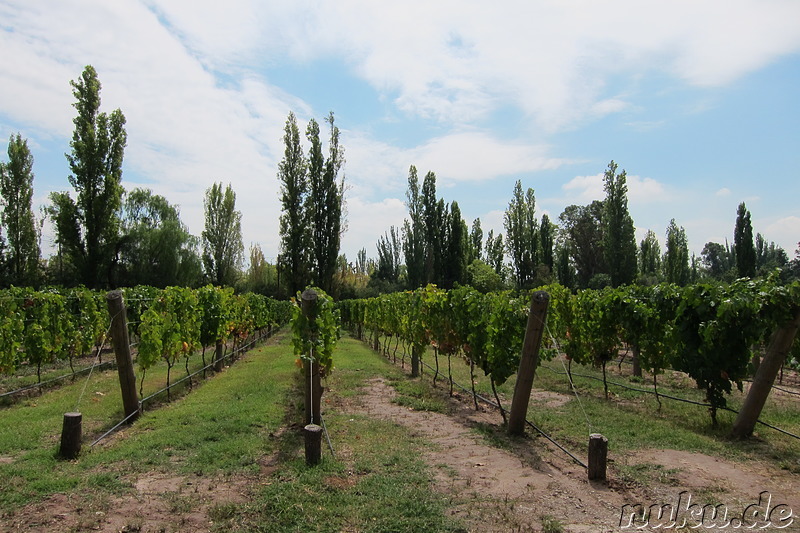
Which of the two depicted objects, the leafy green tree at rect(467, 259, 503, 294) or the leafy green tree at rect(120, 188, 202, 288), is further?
the leafy green tree at rect(467, 259, 503, 294)

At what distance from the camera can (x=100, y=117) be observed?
28.3 m

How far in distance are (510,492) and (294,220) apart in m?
36.4

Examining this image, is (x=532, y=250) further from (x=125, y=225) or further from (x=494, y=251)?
(x=125, y=225)

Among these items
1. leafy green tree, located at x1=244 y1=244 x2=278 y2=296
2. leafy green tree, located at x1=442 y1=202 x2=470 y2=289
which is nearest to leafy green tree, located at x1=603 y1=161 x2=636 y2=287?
leafy green tree, located at x1=442 y1=202 x2=470 y2=289

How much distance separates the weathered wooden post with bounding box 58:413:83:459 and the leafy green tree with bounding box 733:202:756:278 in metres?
46.9

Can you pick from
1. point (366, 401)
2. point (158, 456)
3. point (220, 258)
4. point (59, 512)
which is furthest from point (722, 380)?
point (220, 258)

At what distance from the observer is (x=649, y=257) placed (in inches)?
2239

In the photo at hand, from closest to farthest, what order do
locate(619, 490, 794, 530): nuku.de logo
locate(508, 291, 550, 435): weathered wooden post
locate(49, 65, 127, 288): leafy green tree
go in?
locate(619, 490, 794, 530): nuku.de logo, locate(508, 291, 550, 435): weathered wooden post, locate(49, 65, 127, 288): leafy green tree

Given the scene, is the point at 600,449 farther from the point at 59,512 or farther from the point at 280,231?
the point at 280,231

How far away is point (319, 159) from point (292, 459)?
37.5m

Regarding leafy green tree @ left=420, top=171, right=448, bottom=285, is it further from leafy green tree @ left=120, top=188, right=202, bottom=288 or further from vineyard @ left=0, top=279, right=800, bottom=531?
vineyard @ left=0, top=279, right=800, bottom=531

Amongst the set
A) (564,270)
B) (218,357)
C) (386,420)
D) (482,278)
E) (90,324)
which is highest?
(564,270)

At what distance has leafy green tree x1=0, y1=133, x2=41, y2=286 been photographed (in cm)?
3350

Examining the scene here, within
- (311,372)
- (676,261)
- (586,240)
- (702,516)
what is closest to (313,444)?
(311,372)
